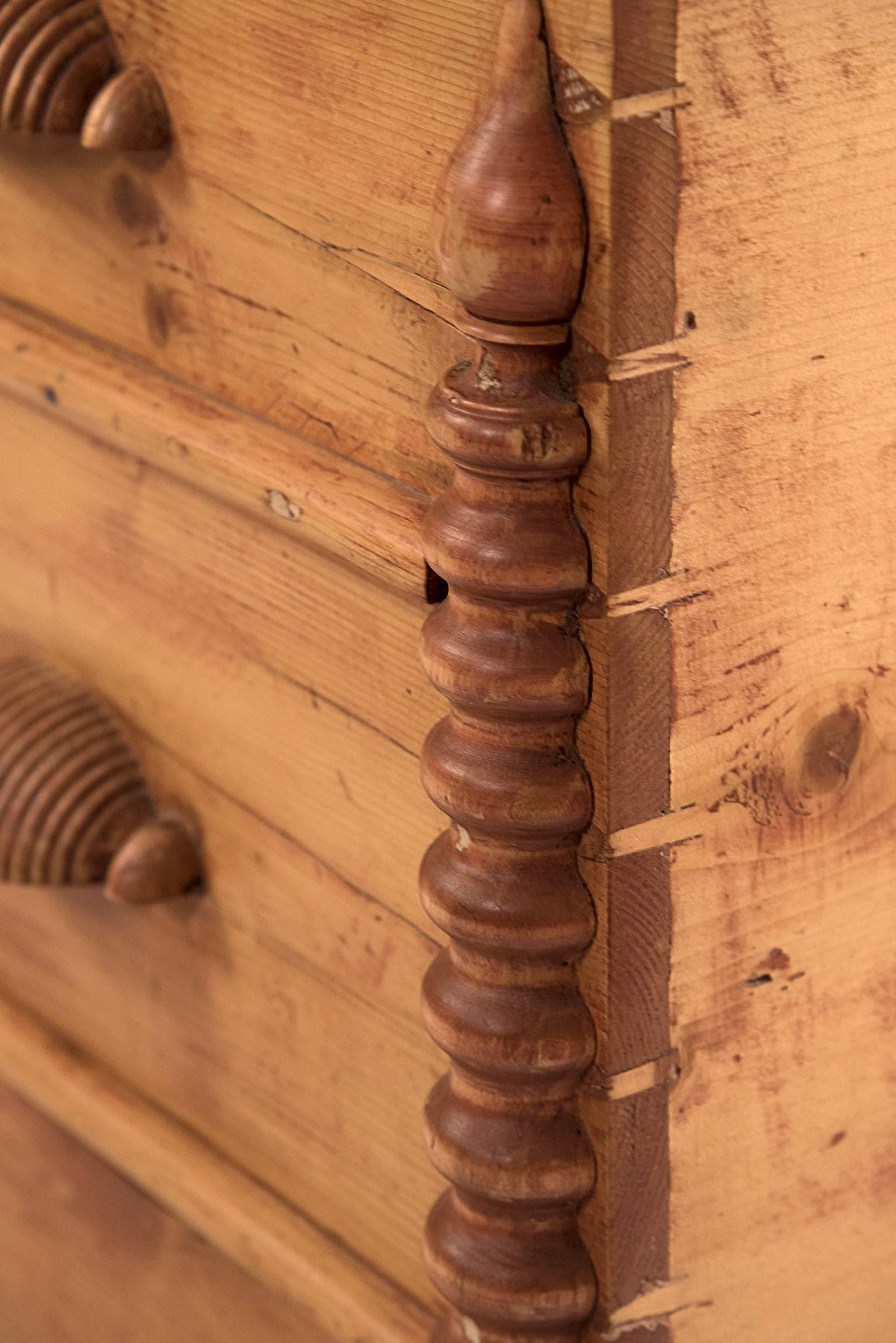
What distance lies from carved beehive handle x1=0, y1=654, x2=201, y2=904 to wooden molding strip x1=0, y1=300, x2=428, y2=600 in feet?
0.38

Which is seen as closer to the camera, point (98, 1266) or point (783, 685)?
point (783, 685)

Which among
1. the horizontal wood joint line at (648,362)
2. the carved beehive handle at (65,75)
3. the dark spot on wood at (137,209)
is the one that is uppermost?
the carved beehive handle at (65,75)

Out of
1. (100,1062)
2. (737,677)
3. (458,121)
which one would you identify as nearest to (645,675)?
(737,677)

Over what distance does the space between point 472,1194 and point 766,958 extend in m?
0.11

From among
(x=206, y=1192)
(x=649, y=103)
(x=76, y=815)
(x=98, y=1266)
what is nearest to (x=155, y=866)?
(x=76, y=815)

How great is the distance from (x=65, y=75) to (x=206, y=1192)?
0.42 m

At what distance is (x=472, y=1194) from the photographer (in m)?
0.55

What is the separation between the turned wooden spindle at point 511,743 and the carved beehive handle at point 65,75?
17 cm

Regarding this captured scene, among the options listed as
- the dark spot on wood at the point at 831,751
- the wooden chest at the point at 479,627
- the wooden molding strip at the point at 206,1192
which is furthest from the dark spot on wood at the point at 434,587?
the wooden molding strip at the point at 206,1192

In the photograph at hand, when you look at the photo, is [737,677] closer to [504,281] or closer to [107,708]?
[504,281]

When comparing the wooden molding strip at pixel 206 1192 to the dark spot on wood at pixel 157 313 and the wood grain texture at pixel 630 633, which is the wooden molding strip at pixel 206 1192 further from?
the dark spot on wood at pixel 157 313

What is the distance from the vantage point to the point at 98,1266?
0.84m

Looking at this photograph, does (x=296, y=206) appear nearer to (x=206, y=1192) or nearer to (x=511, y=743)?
(x=511, y=743)

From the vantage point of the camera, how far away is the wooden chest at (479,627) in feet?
1.52
